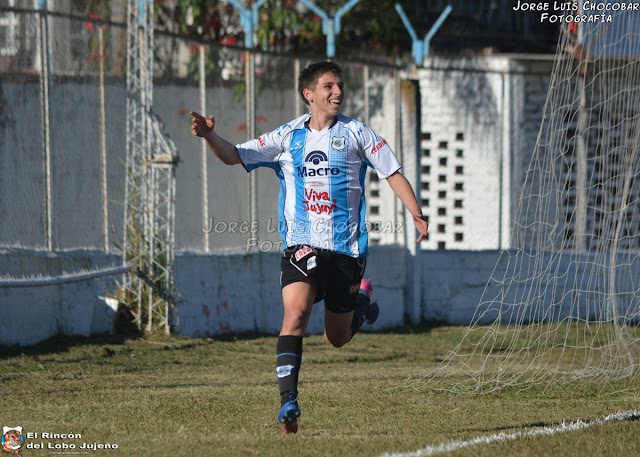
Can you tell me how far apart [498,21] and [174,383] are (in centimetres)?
1488

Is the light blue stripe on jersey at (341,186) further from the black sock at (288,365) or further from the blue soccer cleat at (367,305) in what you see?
the blue soccer cleat at (367,305)

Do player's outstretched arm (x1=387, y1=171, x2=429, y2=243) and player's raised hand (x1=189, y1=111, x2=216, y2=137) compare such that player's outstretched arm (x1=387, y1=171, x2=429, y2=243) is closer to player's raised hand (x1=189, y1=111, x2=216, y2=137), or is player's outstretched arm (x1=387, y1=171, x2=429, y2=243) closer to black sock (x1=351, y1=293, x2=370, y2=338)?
black sock (x1=351, y1=293, x2=370, y2=338)

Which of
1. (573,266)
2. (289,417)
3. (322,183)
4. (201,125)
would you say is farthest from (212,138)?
(573,266)

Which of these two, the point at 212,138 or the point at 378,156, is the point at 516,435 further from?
the point at 212,138

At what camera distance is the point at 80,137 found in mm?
11773

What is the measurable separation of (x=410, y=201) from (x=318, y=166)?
2.02 feet

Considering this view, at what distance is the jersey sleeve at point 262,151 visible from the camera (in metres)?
7.52

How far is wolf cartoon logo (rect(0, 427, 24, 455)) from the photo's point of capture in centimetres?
616

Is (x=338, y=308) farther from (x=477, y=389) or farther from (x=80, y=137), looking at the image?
(x=80, y=137)

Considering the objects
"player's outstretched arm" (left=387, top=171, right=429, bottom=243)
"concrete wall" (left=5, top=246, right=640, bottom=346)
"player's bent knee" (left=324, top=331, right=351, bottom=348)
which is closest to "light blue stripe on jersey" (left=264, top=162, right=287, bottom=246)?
"player's outstretched arm" (left=387, top=171, right=429, bottom=243)

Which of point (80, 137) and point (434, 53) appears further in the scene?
point (434, 53)

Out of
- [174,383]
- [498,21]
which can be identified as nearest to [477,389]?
[174,383]

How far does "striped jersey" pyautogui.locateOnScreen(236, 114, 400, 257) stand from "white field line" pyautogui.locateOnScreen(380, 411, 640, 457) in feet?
→ 4.91

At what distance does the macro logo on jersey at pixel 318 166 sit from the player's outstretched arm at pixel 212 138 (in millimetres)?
505
